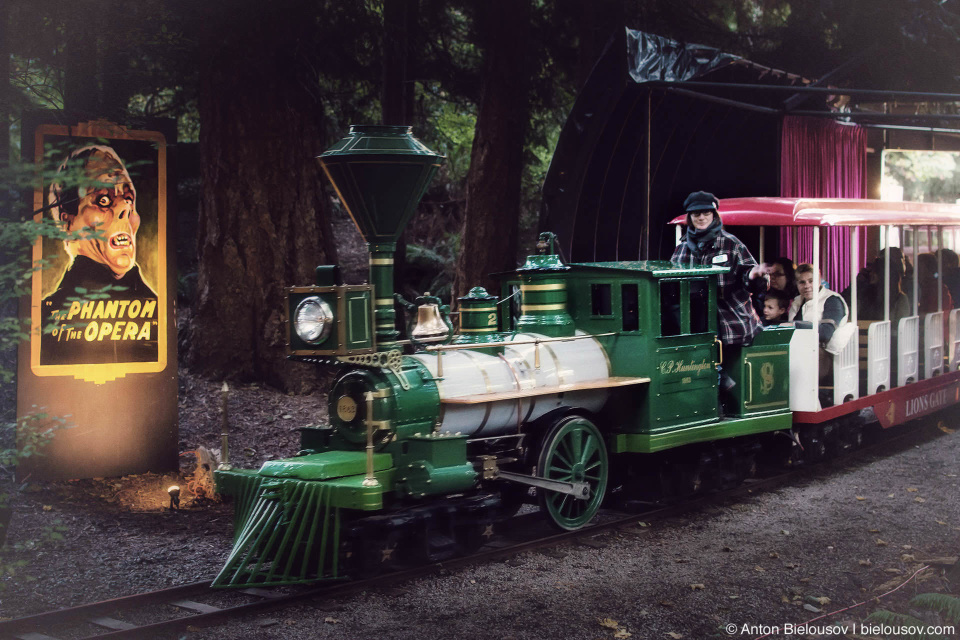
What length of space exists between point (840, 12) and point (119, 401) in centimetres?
1040

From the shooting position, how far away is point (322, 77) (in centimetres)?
1345

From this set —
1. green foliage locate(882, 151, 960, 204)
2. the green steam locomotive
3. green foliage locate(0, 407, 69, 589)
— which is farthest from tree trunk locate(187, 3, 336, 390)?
green foliage locate(882, 151, 960, 204)

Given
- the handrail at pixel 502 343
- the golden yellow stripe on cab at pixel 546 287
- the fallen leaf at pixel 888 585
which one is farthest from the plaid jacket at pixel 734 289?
the fallen leaf at pixel 888 585

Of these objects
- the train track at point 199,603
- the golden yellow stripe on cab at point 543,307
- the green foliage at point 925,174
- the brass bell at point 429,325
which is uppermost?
the green foliage at point 925,174

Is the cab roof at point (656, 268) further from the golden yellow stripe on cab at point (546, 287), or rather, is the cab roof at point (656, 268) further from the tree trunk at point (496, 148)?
the tree trunk at point (496, 148)

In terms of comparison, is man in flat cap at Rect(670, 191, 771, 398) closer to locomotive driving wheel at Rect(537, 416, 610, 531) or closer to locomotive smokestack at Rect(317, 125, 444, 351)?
locomotive driving wheel at Rect(537, 416, 610, 531)

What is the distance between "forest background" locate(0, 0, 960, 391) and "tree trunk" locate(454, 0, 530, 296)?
0.02 m

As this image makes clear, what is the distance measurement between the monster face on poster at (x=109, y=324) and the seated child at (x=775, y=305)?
6219mm

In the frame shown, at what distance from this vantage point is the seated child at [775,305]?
35.2ft

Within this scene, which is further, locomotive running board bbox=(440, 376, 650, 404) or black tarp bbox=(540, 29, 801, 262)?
black tarp bbox=(540, 29, 801, 262)

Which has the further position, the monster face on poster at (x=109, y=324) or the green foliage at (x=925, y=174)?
the green foliage at (x=925, y=174)

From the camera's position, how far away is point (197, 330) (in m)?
11.6

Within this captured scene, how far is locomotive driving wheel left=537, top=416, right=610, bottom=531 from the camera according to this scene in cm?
750

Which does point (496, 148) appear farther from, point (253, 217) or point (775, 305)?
point (775, 305)
